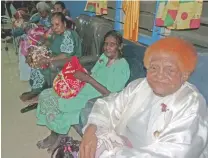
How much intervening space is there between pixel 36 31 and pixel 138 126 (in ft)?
8.63

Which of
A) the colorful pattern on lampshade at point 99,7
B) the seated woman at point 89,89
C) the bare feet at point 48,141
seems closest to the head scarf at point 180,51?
the seated woman at point 89,89

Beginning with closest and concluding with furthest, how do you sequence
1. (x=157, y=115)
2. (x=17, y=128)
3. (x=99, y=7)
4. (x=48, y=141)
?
(x=157, y=115) → (x=48, y=141) → (x=17, y=128) → (x=99, y=7)

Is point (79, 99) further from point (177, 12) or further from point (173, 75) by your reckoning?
point (173, 75)

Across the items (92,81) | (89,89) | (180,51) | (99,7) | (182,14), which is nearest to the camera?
(180,51)

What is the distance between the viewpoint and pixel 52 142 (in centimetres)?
252

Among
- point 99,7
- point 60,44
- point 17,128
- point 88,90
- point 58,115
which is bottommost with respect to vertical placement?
point 17,128

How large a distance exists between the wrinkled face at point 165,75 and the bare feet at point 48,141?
54.2 inches

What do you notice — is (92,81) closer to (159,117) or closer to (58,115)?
(58,115)

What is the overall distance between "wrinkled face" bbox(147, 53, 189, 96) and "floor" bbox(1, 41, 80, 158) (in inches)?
55.0

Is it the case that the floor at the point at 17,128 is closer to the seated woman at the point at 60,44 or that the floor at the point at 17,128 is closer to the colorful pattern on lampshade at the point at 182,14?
the seated woman at the point at 60,44

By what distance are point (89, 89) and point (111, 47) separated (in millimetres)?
377

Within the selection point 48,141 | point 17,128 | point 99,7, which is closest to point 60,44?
point 99,7

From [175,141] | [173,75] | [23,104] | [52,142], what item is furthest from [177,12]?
[23,104]

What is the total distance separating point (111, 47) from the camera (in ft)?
7.59
